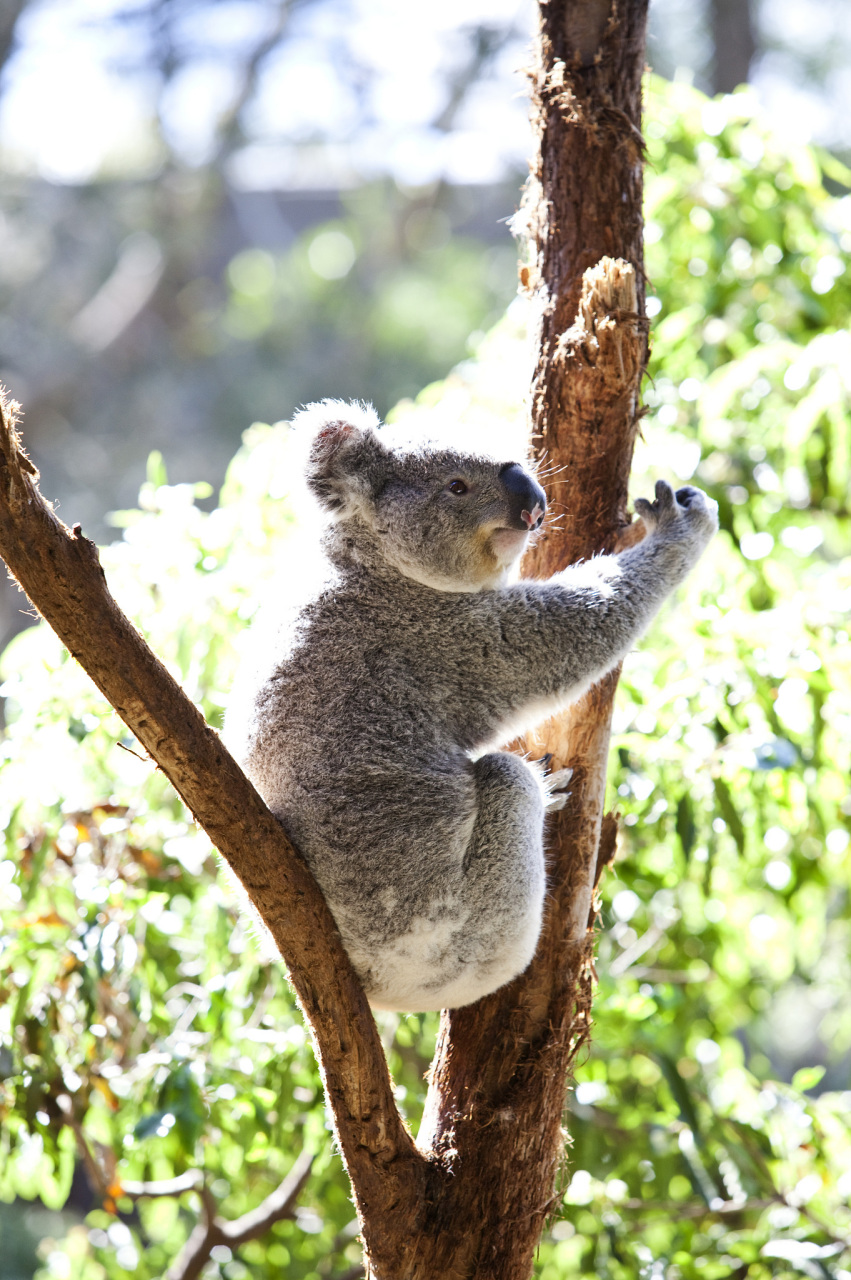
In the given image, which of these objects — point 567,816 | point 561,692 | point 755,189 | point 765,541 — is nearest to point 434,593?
point 561,692

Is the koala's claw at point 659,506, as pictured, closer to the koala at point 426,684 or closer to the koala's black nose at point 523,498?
the koala at point 426,684

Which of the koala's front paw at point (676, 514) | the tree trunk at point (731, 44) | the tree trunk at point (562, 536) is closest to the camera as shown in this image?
the tree trunk at point (562, 536)

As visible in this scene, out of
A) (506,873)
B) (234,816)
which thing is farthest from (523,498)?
(234,816)

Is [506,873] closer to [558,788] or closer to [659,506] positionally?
[558,788]

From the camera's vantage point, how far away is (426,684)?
77.1 inches

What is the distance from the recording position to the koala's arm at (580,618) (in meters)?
1.95

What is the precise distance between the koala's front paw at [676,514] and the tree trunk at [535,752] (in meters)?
0.06

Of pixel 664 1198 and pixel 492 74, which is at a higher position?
pixel 492 74

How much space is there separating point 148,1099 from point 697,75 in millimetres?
8627

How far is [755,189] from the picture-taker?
2908 mm

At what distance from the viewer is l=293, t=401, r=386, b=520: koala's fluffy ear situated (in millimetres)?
2031

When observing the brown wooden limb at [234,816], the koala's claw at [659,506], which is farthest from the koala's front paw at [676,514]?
the brown wooden limb at [234,816]

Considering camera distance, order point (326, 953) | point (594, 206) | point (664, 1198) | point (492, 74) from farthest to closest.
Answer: point (492, 74)
point (664, 1198)
point (594, 206)
point (326, 953)

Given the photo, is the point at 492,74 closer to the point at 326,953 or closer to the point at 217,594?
the point at 217,594
